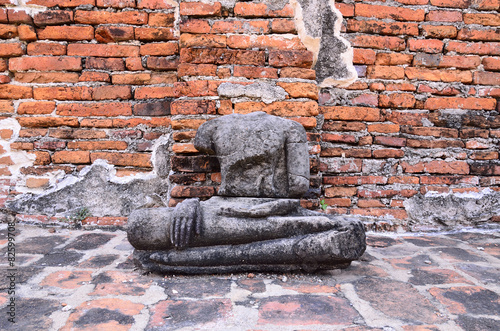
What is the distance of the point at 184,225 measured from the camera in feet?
5.78

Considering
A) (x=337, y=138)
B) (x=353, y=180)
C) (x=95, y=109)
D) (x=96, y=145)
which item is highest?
(x=95, y=109)

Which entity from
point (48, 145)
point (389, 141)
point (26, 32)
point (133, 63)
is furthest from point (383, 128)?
point (26, 32)

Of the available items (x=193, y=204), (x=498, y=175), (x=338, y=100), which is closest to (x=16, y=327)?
(x=193, y=204)

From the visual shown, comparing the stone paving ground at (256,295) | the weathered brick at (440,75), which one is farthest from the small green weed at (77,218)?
the weathered brick at (440,75)

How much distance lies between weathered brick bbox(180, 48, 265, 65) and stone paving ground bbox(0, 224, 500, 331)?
1466mm

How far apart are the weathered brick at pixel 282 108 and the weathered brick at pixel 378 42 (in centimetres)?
75

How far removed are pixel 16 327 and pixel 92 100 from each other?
1.98 meters

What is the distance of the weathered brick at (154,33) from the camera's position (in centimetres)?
270

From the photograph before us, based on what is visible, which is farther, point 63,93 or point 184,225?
point 63,93

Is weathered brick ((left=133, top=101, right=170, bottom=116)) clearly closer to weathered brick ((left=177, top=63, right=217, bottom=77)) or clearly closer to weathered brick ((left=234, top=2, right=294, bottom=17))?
weathered brick ((left=177, top=63, right=217, bottom=77))

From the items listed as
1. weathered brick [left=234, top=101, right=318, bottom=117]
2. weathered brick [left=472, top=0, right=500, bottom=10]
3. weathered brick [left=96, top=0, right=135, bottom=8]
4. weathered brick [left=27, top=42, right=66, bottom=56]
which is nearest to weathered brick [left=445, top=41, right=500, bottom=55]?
weathered brick [left=472, top=0, right=500, bottom=10]

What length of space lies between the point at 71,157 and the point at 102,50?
957 millimetres

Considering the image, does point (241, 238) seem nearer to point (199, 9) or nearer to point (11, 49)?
point (199, 9)

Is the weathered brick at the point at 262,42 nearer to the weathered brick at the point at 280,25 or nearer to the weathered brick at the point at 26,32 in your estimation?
the weathered brick at the point at 280,25
